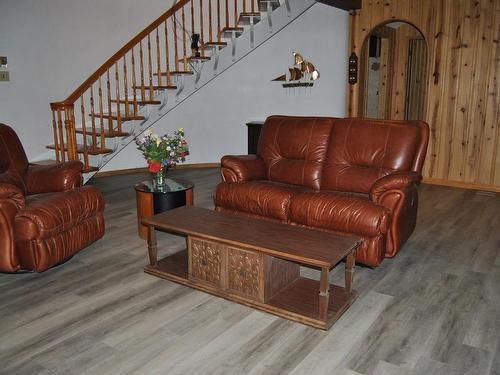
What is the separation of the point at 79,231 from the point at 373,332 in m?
2.17

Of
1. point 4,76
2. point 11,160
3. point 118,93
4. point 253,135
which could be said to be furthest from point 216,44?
point 11,160

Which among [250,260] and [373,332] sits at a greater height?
[250,260]

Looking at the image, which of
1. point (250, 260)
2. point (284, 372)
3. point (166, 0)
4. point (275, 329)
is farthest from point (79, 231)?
point (166, 0)

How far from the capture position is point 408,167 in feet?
11.8

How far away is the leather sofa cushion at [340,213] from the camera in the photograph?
307 centimetres

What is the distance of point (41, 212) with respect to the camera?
3010 millimetres

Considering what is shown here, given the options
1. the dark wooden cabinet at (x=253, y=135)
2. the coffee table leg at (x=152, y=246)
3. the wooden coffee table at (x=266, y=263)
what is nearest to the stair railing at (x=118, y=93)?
the dark wooden cabinet at (x=253, y=135)

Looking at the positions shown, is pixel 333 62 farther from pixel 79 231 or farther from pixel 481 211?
pixel 79 231

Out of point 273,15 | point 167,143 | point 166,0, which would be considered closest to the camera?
point 167,143

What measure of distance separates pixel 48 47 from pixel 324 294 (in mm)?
5248

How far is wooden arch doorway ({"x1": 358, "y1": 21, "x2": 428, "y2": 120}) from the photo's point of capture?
758cm

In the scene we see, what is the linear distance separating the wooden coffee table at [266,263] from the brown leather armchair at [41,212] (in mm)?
650

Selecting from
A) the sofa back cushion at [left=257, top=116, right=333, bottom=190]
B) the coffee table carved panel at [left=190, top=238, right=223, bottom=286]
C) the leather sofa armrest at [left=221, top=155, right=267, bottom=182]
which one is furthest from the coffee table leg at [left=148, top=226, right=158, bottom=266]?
the sofa back cushion at [left=257, top=116, right=333, bottom=190]

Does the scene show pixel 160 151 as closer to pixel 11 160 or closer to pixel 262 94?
pixel 11 160
